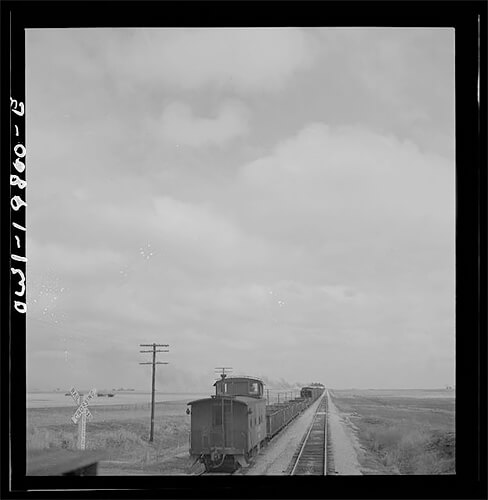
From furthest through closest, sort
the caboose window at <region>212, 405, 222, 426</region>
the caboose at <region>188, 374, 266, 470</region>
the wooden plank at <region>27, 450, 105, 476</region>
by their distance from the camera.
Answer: the caboose window at <region>212, 405, 222, 426</region> → the caboose at <region>188, 374, 266, 470</region> → the wooden plank at <region>27, 450, 105, 476</region>

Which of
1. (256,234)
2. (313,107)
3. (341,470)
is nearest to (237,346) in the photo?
(256,234)

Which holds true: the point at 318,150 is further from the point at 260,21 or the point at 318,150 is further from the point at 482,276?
the point at 482,276

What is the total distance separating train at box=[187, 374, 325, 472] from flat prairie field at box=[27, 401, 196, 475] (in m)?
0.06

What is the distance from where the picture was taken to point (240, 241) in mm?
2139

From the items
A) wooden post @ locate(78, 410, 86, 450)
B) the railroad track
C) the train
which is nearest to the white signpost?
wooden post @ locate(78, 410, 86, 450)

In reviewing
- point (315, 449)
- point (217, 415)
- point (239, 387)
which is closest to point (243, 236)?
point (239, 387)

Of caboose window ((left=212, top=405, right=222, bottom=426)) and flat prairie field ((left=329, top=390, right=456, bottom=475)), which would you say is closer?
flat prairie field ((left=329, top=390, right=456, bottom=475))

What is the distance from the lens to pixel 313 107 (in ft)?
7.05

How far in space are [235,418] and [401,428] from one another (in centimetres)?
60

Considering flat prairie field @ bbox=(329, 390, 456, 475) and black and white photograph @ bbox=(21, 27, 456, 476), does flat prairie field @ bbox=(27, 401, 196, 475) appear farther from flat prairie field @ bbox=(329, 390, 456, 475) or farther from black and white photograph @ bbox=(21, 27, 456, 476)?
flat prairie field @ bbox=(329, 390, 456, 475)

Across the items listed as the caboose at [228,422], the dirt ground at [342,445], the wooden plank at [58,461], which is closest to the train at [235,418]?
the caboose at [228,422]

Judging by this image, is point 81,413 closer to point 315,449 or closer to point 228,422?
point 228,422

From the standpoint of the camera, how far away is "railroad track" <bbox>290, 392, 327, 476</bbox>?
2000 millimetres

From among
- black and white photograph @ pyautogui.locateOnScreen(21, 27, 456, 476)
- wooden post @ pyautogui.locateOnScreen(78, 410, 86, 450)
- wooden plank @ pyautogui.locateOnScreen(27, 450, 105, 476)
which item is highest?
black and white photograph @ pyautogui.locateOnScreen(21, 27, 456, 476)
